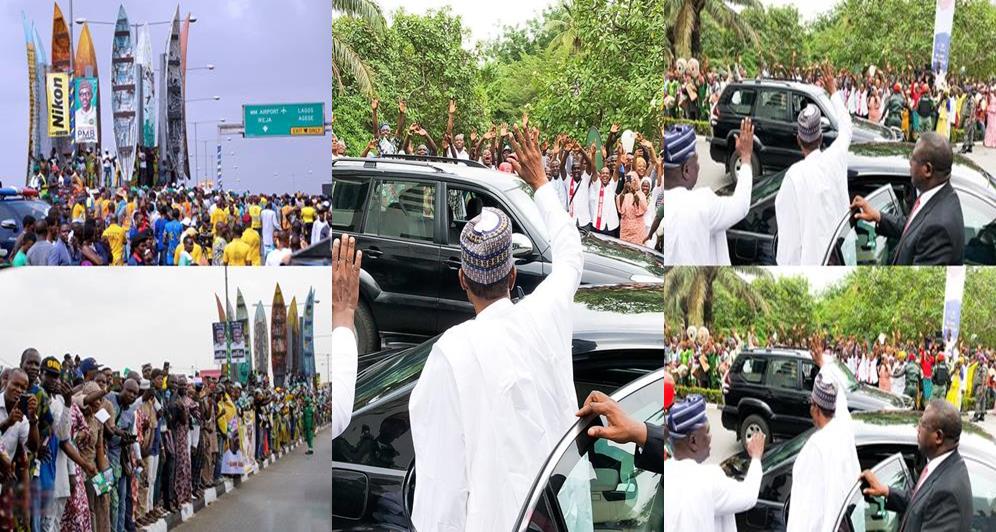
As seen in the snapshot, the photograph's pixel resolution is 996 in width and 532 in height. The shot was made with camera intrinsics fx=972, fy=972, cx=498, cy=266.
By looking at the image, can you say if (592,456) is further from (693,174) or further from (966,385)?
(966,385)

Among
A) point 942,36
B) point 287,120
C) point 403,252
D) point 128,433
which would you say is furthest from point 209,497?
point 942,36

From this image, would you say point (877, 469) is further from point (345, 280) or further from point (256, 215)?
point (256, 215)

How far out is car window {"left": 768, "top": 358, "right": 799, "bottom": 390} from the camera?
4.50 meters

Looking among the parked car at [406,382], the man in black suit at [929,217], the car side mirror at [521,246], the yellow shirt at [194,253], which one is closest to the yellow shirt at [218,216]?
the yellow shirt at [194,253]

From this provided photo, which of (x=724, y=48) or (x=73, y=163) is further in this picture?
(x=73, y=163)

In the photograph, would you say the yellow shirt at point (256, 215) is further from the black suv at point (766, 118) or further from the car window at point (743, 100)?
the car window at point (743, 100)

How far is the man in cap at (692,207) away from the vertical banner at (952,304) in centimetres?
98

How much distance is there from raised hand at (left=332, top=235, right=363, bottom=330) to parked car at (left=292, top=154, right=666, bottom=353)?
Answer: 0.04m

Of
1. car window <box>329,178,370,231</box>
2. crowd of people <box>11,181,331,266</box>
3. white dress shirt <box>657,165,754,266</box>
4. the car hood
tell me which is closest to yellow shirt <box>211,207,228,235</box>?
crowd of people <box>11,181,331,266</box>

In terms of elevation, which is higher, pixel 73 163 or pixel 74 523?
pixel 73 163

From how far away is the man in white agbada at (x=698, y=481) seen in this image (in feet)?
14.5

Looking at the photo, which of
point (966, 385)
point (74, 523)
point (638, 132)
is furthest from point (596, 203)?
point (74, 523)

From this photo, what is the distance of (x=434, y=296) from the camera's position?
455 centimetres

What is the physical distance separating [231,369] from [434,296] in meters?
1.15
